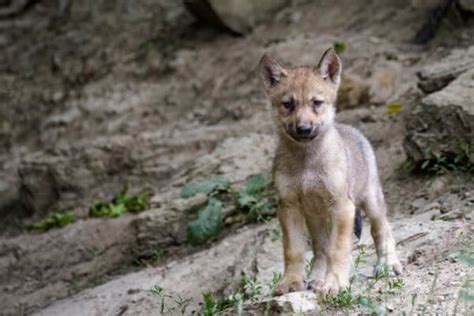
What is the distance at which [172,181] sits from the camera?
11008mm

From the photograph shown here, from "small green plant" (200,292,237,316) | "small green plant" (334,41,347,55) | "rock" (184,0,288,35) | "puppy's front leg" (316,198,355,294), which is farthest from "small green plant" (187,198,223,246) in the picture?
"rock" (184,0,288,35)

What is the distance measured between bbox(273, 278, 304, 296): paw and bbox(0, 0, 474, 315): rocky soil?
0.31 ft

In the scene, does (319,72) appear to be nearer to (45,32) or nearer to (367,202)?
(367,202)

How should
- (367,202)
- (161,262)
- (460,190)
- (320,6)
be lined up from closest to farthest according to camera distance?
1. (367,202)
2. (460,190)
3. (161,262)
4. (320,6)

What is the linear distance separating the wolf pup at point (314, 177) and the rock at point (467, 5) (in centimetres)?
519

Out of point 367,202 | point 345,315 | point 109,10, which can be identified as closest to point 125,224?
point 367,202

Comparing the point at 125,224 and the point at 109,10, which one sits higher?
the point at 109,10

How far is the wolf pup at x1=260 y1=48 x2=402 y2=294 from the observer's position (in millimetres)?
6715

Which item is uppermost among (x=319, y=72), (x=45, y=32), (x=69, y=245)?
(x=319, y=72)

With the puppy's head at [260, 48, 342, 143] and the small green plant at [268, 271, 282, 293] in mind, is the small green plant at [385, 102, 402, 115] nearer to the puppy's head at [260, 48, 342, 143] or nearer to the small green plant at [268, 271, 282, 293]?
the puppy's head at [260, 48, 342, 143]

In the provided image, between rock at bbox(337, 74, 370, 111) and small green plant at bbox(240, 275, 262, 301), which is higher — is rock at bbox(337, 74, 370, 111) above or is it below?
above

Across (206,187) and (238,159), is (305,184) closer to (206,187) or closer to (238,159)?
(206,187)

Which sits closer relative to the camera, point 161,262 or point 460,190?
point 460,190

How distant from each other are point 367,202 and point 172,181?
4.03 metres
